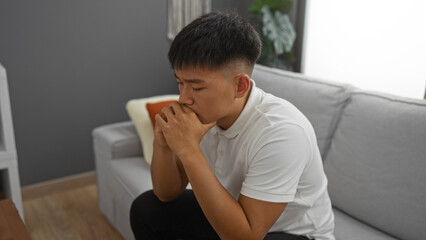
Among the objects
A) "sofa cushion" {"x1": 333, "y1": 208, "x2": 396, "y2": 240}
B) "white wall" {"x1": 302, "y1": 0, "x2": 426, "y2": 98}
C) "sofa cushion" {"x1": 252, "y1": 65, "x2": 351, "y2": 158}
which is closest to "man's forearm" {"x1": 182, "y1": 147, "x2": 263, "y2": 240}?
"sofa cushion" {"x1": 333, "y1": 208, "x2": 396, "y2": 240}

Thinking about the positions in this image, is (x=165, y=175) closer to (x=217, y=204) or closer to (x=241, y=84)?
(x=217, y=204)

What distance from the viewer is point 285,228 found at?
121 cm

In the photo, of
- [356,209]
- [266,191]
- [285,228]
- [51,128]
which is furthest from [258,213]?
[51,128]

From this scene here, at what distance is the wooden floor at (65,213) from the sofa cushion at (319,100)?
115 cm

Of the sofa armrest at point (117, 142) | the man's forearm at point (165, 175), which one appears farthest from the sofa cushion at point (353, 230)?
the sofa armrest at point (117, 142)

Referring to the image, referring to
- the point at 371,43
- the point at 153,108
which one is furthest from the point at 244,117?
the point at 371,43

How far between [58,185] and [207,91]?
1845 millimetres

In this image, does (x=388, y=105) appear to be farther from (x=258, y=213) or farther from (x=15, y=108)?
(x=15, y=108)

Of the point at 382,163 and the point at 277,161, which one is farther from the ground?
the point at 277,161

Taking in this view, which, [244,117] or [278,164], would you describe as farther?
[244,117]

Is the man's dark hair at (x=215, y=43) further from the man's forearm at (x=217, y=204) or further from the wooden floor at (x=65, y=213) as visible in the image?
the wooden floor at (x=65, y=213)

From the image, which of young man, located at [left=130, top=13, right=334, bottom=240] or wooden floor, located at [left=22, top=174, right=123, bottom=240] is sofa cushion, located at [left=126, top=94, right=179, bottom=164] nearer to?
wooden floor, located at [left=22, top=174, right=123, bottom=240]

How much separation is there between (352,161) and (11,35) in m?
1.91

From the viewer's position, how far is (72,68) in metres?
2.44
